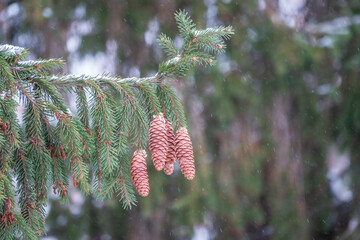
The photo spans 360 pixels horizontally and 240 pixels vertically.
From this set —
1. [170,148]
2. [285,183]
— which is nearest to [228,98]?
[285,183]

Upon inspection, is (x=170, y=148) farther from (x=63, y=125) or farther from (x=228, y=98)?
(x=228, y=98)

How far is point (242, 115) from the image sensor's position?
442 cm

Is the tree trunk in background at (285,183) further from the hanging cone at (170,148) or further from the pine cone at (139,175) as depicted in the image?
the pine cone at (139,175)

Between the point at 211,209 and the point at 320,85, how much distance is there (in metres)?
1.70

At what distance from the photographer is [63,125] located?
1.42 m

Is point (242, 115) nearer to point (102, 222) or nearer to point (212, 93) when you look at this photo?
point (212, 93)

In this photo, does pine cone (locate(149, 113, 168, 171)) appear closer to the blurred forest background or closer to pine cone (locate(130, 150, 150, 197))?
pine cone (locate(130, 150, 150, 197))

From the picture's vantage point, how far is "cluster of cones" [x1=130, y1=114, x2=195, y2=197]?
1.42 metres

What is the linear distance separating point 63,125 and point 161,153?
31 centimetres

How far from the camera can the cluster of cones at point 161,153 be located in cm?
142

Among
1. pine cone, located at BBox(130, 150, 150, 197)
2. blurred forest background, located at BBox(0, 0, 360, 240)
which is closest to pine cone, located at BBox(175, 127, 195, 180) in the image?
pine cone, located at BBox(130, 150, 150, 197)

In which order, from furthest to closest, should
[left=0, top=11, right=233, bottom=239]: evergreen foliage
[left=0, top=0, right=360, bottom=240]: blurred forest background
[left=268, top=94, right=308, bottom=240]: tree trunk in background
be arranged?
[left=268, top=94, right=308, bottom=240]: tree trunk in background → [left=0, top=0, right=360, bottom=240]: blurred forest background → [left=0, top=11, right=233, bottom=239]: evergreen foliage

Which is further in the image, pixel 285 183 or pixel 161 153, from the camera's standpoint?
pixel 285 183

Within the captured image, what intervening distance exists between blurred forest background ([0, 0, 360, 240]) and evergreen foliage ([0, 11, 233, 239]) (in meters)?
2.34
